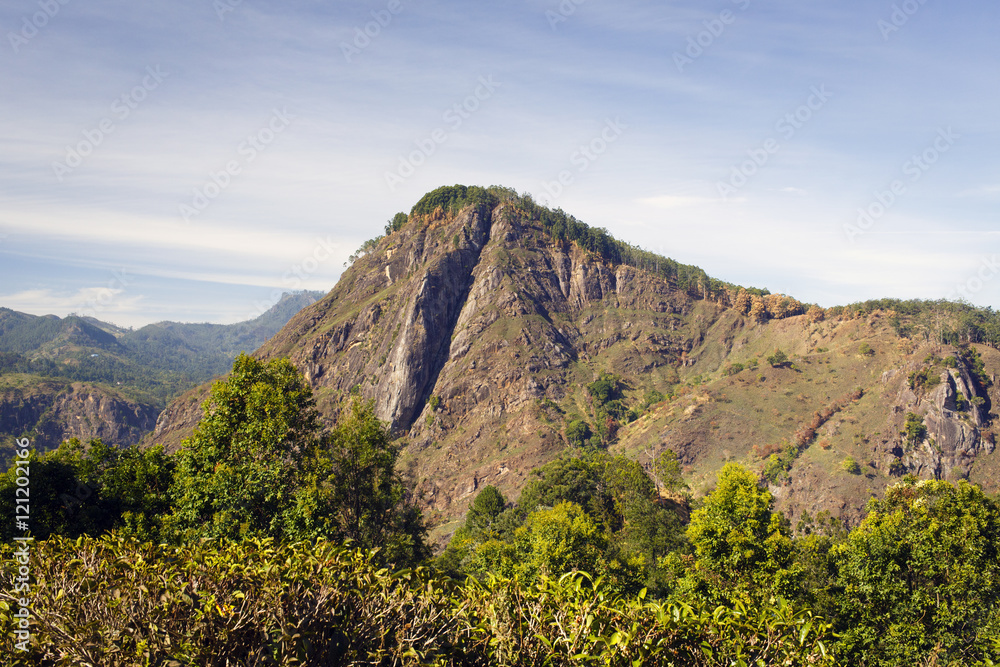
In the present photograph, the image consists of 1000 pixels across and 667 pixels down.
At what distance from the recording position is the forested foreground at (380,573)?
19.5ft

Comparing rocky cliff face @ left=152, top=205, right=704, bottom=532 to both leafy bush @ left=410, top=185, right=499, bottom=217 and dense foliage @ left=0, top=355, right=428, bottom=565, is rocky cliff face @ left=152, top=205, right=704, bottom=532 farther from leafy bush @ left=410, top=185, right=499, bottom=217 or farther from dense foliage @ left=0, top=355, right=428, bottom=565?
dense foliage @ left=0, top=355, right=428, bottom=565

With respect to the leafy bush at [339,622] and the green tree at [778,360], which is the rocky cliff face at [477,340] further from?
the leafy bush at [339,622]

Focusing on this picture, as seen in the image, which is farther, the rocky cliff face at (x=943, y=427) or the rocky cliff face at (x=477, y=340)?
the rocky cliff face at (x=477, y=340)

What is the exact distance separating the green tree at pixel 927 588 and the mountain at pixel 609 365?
190 feet

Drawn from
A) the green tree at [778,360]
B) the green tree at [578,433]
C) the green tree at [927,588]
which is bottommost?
the green tree at [578,433]

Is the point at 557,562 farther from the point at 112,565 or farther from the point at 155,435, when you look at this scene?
the point at 155,435

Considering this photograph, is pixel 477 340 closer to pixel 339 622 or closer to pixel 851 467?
pixel 851 467

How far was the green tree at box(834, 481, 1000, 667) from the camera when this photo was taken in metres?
19.5

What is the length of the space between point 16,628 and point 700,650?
8297 mm

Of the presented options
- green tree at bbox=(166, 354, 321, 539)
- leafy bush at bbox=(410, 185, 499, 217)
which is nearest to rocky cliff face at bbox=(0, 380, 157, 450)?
leafy bush at bbox=(410, 185, 499, 217)

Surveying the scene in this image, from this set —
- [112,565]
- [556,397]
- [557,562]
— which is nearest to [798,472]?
[556,397]

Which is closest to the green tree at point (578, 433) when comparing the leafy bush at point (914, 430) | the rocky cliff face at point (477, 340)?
the rocky cliff face at point (477, 340)

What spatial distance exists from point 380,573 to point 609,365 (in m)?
112

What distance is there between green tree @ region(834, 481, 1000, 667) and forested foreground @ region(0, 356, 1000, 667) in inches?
3.3
